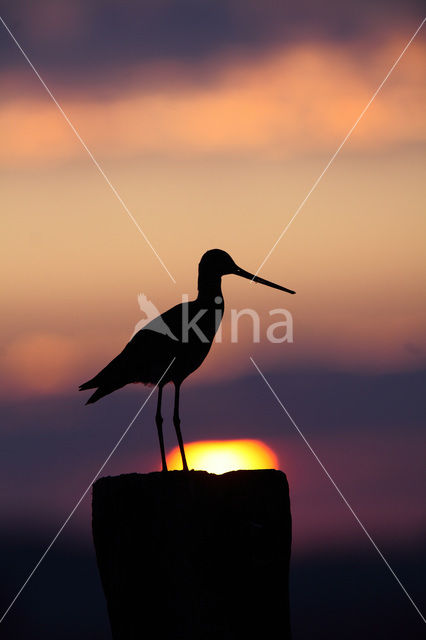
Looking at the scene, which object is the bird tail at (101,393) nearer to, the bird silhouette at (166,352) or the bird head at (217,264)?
the bird silhouette at (166,352)

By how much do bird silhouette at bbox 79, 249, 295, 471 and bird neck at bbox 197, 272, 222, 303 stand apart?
24 cm

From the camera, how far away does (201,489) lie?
7844mm

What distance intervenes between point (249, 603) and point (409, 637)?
79.2 meters

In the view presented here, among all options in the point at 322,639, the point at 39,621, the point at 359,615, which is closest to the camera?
the point at 322,639

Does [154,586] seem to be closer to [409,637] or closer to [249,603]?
[249,603]

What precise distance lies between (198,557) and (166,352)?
4.61 m

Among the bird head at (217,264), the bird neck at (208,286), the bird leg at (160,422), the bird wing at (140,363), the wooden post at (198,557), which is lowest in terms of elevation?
the wooden post at (198,557)

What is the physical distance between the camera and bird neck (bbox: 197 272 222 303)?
1254 centimetres

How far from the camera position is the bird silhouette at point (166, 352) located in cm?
1196

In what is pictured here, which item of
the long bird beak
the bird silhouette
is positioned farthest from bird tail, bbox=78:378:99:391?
the long bird beak

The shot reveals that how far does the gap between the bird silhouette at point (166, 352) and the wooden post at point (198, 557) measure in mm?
4000

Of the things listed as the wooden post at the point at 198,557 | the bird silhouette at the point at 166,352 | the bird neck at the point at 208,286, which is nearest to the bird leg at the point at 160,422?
the bird silhouette at the point at 166,352

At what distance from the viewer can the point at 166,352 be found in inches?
472

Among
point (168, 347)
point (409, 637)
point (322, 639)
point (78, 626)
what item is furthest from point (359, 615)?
point (168, 347)
